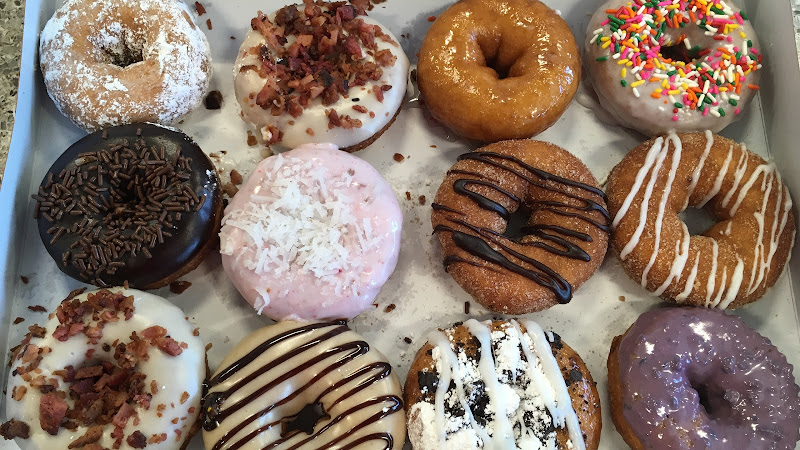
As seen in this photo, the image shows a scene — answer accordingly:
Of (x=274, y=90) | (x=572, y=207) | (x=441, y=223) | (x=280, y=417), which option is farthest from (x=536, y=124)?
(x=280, y=417)

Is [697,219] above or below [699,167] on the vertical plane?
below

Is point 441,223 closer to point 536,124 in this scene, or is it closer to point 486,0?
point 536,124

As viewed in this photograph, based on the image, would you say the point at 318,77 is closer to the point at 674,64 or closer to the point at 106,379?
the point at 106,379

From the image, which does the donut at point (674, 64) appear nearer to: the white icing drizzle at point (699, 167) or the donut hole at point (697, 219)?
the white icing drizzle at point (699, 167)

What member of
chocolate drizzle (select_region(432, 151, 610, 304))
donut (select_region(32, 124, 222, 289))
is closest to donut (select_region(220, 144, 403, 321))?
donut (select_region(32, 124, 222, 289))

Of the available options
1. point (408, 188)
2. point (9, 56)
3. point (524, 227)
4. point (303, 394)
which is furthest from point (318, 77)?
point (9, 56)
